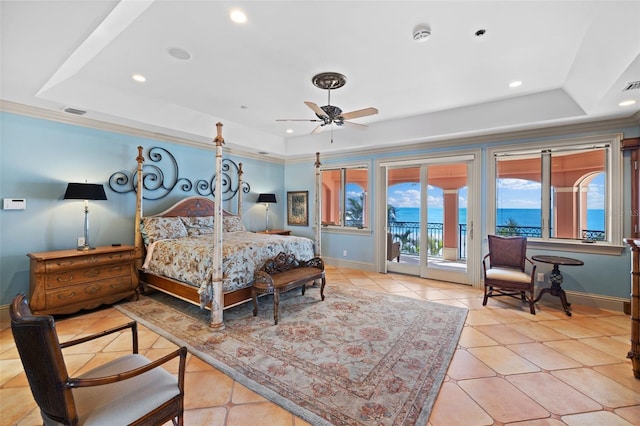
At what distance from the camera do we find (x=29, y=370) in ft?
3.96

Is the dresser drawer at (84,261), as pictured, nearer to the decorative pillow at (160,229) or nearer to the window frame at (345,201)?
the decorative pillow at (160,229)

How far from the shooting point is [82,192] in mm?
3514

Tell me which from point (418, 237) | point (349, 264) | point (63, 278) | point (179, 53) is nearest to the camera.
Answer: point (179, 53)

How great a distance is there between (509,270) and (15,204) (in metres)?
6.63

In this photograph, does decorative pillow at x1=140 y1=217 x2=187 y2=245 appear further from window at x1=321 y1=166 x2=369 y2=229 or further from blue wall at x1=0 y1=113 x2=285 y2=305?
window at x1=321 y1=166 x2=369 y2=229

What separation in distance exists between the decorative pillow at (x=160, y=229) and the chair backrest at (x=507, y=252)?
4938 mm

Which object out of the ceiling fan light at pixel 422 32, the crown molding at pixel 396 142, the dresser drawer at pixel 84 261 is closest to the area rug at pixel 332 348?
the dresser drawer at pixel 84 261

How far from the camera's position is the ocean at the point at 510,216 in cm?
394

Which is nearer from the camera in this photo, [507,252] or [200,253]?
[200,253]

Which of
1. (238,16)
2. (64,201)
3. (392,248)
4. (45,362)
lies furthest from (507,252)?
(64,201)

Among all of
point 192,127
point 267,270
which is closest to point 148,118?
point 192,127

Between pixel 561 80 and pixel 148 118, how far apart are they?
18.3ft

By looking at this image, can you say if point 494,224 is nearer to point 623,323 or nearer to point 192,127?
point 623,323

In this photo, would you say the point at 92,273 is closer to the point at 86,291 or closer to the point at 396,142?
the point at 86,291
